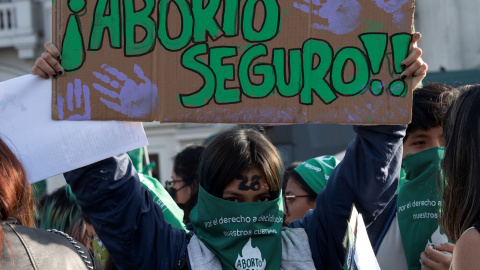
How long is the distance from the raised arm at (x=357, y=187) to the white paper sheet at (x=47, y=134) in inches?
24.7

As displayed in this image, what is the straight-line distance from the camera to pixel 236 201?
2410 mm

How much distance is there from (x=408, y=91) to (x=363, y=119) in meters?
0.16

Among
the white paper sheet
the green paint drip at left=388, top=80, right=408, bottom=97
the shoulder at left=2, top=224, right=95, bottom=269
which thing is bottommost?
the shoulder at left=2, top=224, right=95, bottom=269

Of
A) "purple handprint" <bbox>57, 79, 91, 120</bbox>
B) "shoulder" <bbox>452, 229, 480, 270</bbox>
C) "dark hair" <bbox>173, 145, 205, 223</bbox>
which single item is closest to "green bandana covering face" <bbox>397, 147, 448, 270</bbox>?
"shoulder" <bbox>452, 229, 480, 270</bbox>

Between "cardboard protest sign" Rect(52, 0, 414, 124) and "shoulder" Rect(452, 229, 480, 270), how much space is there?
0.57 meters

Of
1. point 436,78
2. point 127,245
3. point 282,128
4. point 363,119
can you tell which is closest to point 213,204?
point 127,245

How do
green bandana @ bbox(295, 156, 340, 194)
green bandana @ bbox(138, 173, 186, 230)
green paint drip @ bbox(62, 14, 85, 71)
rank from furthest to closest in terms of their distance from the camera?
green bandana @ bbox(295, 156, 340, 194), green bandana @ bbox(138, 173, 186, 230), green paint drip @ bbox(62, 14, 85, 71)

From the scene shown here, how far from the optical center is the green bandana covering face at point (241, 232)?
2.36m

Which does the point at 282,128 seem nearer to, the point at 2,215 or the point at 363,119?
the point at 363,119

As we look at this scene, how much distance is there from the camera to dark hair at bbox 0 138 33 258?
185cm

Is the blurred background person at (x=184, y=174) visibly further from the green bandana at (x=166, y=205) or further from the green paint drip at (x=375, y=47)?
the green paint drip at (x=375, y=47)

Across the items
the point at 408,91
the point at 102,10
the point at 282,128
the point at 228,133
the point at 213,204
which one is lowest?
the point at 282,128

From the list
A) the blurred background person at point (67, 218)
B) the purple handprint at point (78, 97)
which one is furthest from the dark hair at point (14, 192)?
the blurred background person at point (67, 218)

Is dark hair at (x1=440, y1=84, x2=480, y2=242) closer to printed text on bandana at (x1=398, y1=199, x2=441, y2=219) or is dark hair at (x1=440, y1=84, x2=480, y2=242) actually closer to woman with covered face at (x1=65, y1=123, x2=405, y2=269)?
woman with covered face at (x1=65, y1=123, x2=405, y2=269)
